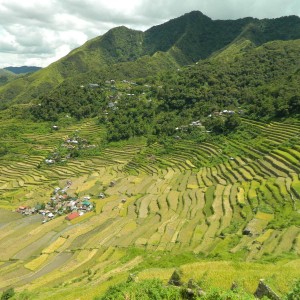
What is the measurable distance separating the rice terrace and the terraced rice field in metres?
0.15

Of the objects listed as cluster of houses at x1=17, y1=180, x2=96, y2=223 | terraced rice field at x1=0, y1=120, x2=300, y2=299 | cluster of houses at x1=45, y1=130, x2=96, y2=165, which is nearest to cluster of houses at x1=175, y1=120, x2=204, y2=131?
terraced rice field at x1=0, y1=120, x2=300, y2=299

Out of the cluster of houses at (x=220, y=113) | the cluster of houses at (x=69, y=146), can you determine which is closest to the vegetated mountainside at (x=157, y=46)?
the cluster of houses at (x=69, y=146)

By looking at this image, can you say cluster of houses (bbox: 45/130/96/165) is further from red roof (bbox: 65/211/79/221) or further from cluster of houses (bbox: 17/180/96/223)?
red roof (bbox: 65/211/79/221)

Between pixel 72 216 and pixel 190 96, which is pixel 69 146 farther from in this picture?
pixel 72 216

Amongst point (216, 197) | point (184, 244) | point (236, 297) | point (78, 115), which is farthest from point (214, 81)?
point (236, 297)

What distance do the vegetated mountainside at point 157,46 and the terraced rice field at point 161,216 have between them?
67.2 meters

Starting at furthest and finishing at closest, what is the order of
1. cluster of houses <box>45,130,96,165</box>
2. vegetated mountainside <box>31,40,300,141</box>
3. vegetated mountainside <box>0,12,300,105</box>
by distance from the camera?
vegetated mountainside <box>0,12,300,105</box> → vegetated mountainside <box>31,40,300,141</box> → cluster of houses <box>45,130,96,165</box>

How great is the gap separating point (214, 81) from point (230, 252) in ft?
197

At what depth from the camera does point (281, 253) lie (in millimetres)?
16422

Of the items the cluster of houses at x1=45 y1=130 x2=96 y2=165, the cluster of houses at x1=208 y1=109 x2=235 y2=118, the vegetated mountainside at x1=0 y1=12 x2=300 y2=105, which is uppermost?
the vegetated mountainside at x1=0 y1=12 x2=300 y2=105

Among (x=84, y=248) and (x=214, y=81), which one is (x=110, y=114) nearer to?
(x=214, y=81)

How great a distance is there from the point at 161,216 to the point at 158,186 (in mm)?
8492

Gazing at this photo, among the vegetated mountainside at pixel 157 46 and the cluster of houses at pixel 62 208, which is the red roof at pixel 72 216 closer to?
the cluster of houses at pixel 62 208

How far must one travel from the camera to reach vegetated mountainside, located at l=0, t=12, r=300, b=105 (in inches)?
4862
